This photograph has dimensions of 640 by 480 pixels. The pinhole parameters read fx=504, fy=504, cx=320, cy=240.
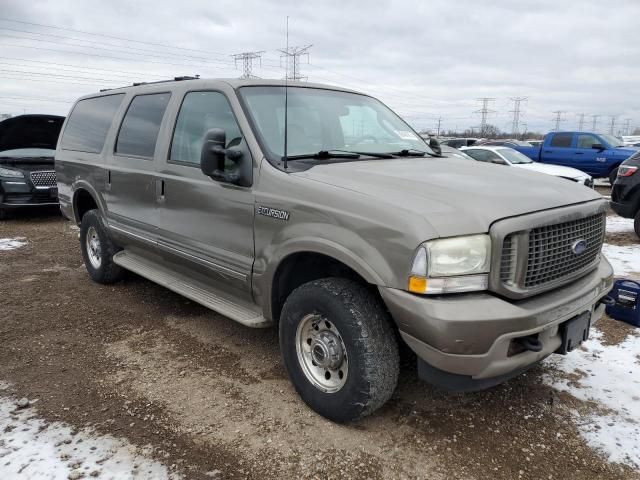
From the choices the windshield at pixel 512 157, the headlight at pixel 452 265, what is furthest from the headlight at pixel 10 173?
the windshield at pixel 512 157

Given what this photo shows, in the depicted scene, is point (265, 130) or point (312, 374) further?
point (265, 130)

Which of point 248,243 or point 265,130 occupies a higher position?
point 265,130

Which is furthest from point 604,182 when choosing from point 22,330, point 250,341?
point 22,330

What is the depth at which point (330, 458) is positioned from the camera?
2.67 meters

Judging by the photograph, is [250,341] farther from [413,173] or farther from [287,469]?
[413,173]

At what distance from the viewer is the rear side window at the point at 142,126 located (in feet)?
14.0

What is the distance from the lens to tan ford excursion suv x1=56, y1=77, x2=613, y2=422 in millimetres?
2430

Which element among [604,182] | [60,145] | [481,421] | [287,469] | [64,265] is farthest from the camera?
→ [604,182]

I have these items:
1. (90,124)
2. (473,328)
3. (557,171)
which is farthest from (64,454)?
(557,171)

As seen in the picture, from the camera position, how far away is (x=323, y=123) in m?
3.71

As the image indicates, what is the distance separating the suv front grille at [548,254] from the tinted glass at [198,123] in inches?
75.9

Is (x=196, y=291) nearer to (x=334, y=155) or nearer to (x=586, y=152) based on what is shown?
(x=334, y=155)

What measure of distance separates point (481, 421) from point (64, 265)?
219 inches

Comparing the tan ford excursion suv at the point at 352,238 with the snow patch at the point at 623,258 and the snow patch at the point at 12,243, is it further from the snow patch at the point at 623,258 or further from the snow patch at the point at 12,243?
the snow patch at the point at 12,243
